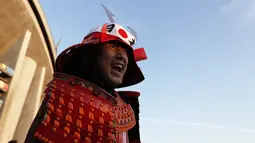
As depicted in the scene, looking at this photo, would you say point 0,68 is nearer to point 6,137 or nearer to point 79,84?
point 6,137

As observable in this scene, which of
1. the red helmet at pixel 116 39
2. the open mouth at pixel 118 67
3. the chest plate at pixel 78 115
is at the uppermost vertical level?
the red helmet at pixel 116 39

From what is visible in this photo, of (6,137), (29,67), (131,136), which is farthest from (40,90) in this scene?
(131,136)

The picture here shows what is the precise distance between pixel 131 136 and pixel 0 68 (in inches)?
563

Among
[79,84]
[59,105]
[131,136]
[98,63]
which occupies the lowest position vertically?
[131,136]

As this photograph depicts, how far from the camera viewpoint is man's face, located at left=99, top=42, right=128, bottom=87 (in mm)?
1974

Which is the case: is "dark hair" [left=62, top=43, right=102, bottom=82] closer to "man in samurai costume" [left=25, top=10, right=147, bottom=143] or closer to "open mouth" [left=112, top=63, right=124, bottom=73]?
"man in samurai costume" [left=25, top=10, right=147, bottom=143]

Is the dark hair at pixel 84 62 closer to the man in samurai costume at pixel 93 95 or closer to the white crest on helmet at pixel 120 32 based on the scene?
the man in samurai costume at pixel 93 95

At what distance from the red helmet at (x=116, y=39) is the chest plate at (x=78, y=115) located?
0.86 feet

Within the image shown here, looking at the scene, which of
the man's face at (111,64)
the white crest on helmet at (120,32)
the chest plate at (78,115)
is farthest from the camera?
the white crest on helmet at (120,32)

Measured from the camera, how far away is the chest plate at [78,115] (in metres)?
1.59

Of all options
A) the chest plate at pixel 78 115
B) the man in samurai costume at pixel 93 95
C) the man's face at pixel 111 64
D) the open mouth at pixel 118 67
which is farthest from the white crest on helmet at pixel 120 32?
the chest plate at pixel 78 115

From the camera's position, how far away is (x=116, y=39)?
79.8 inches

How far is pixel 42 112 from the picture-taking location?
1677 millimetres

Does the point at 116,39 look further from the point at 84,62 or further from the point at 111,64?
the point at 84,62
